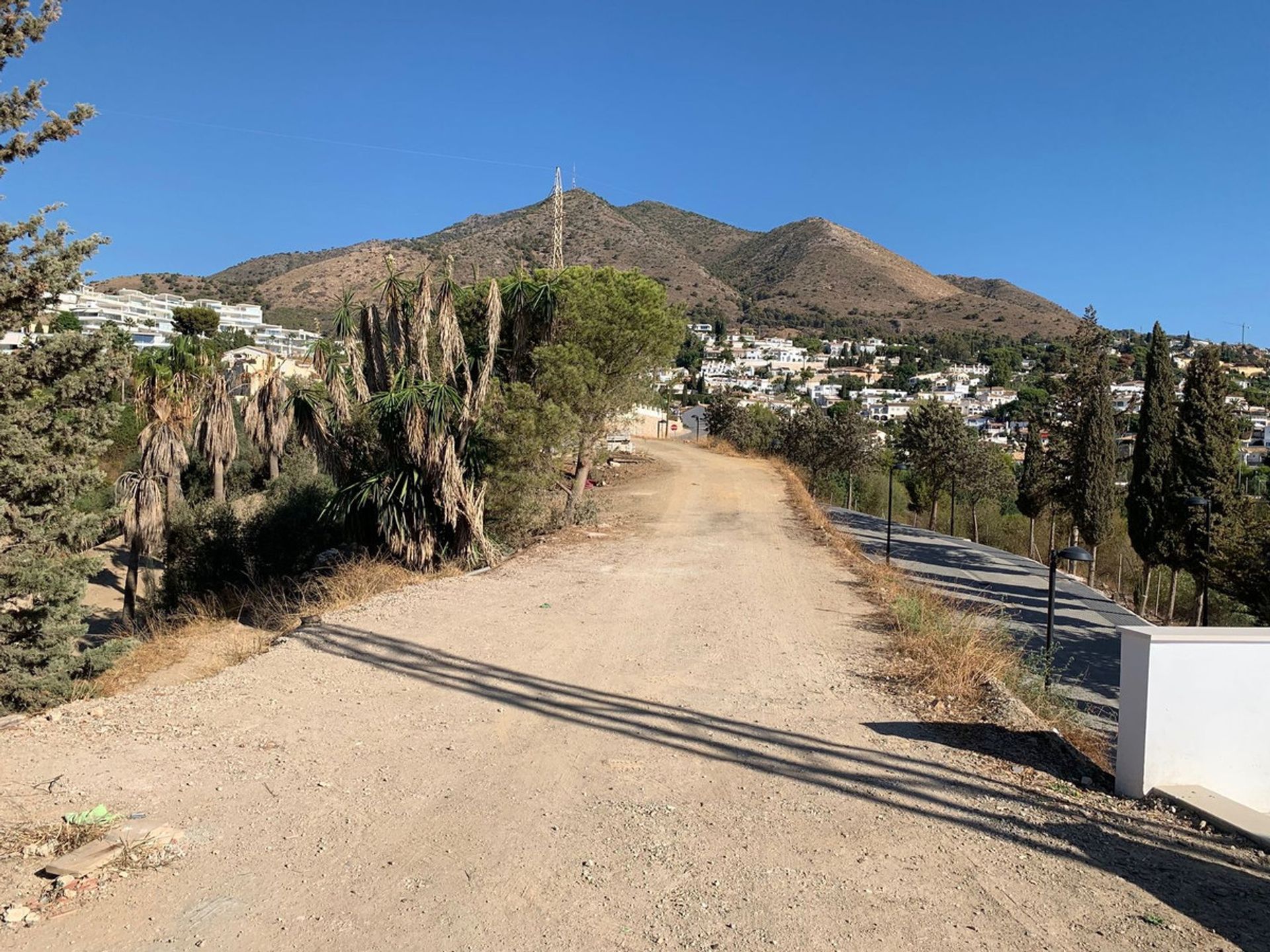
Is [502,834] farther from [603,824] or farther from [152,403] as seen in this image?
[152,403]

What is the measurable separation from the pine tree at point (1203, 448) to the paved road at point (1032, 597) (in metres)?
2.69

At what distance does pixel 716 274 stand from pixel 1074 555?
124m

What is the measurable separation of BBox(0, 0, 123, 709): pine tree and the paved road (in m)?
11.4

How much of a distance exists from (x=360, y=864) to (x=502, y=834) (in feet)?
2.44

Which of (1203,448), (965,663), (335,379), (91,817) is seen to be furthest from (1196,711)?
(1203,448)

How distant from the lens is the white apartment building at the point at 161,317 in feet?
234

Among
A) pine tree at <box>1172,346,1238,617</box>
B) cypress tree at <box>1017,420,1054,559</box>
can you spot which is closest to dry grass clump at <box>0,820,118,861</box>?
pine tree at <box>1172,346,1238,617</box>

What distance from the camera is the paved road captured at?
50.1 feet

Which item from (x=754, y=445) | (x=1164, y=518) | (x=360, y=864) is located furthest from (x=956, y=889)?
(x=754, y=445)

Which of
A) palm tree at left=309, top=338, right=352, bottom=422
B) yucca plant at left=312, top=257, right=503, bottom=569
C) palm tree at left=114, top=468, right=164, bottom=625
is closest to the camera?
yucca plant at left=312, top=257, right=503, bottom=569

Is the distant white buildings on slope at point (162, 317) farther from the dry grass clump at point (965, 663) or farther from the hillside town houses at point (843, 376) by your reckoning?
the dry grass clump at point (965, 663)

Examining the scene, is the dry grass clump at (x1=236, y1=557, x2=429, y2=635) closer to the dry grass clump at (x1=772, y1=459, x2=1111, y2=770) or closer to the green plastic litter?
the green plastic litter

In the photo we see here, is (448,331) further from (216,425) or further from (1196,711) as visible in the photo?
(1196,711)

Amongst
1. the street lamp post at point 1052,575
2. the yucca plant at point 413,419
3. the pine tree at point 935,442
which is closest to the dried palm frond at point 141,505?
the yucca plant at point 413,419
